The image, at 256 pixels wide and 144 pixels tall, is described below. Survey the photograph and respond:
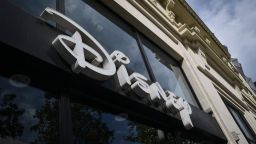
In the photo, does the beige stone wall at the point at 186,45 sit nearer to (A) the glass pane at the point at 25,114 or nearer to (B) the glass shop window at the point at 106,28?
(B) the glass shop window at the point at 106,28

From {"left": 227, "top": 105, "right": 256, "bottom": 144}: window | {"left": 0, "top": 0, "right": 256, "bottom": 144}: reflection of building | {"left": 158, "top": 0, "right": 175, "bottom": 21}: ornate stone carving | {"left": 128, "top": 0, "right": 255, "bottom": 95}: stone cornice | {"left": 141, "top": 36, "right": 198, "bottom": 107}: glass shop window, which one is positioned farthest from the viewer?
{"left": 227, "top": 105, "right": 256, "bottom": 144}: window

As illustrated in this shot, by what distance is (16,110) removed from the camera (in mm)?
2896

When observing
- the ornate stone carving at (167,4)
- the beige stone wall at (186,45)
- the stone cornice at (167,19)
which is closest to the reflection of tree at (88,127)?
the beige stone wall at (186,45)

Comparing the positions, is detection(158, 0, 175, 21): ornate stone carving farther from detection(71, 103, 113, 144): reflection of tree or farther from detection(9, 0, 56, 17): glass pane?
detection(71, 103, 113, 144): reflection of tree

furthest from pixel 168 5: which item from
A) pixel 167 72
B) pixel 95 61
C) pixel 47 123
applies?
pixel 47 123

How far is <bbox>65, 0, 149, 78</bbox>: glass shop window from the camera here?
5238 millimetres

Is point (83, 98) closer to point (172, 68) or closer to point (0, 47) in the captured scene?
point (0, 47)

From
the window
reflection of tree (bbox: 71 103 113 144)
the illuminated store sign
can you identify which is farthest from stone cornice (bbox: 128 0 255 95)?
reflection of tree (bbox: 71 103 113 144)

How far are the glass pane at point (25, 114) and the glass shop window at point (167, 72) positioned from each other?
3719mm

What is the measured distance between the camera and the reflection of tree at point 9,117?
106 inches

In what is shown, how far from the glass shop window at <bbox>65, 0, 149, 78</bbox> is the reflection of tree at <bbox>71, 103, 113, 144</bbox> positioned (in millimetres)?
1450

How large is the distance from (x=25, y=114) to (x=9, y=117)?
185mm

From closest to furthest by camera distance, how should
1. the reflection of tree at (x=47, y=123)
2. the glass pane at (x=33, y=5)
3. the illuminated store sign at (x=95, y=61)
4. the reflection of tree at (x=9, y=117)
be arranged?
the reflection of tree at (x=9, y=117)
the reflection of tree at (x=47, y=123)
the illuminated store sign at (x=95, y=61)
the glass pane at (x=33, y=5)

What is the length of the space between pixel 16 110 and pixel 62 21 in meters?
1.58
